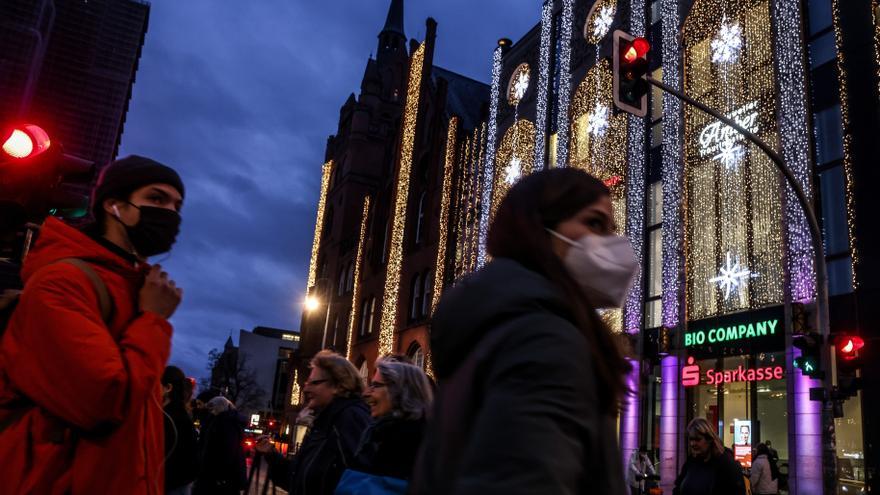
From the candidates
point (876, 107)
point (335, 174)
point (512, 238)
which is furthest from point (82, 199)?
point (335, 174)

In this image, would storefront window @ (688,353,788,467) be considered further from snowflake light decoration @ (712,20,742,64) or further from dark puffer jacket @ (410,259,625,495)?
dark puffer jacket @ (410,259,625,495)

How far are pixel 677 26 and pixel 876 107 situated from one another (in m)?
7.85

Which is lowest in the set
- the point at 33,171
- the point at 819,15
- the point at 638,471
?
the point at 638,471

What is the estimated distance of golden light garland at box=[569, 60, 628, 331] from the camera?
75.5 feet

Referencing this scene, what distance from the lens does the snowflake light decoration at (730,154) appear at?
1870cm

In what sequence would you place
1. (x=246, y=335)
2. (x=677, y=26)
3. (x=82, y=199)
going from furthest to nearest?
(x=246, y=335) → (x=677, y=26) → (x=82, y=199)

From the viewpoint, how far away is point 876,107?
15289mm

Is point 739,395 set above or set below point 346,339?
below

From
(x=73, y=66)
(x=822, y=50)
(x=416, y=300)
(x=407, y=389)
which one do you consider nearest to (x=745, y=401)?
(x=822, y=50)

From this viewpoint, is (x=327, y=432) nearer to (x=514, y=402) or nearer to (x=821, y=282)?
(x=514, y=402)

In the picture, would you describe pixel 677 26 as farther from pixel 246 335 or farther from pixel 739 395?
pixel 246 335

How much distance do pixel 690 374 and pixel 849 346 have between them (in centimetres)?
867

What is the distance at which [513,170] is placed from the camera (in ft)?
95.5

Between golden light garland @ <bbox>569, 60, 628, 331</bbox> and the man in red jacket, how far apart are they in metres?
20.5
